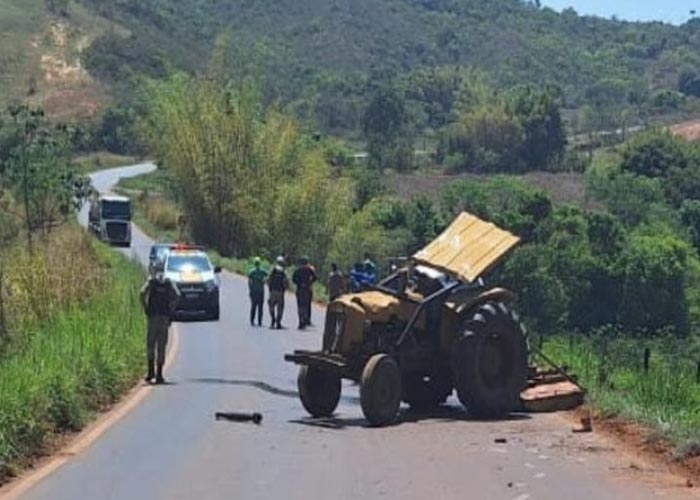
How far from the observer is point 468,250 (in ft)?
67.4

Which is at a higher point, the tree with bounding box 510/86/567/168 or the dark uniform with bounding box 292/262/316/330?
the tree with bounding box 510/86/567/168

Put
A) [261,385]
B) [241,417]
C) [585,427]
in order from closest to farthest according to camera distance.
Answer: [585,427] → [241,417] → [261,385]

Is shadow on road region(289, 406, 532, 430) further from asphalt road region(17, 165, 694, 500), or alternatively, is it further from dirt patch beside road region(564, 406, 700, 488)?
dirt patch beside road region(564, 406, 700, 488)

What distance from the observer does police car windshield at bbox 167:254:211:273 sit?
4091cm

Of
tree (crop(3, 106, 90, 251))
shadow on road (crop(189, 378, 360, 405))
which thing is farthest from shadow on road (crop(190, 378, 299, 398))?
tree (crop(3, 106, 90, 251))

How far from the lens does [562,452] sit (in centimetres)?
1623

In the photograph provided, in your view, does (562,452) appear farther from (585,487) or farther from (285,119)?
(285,119)

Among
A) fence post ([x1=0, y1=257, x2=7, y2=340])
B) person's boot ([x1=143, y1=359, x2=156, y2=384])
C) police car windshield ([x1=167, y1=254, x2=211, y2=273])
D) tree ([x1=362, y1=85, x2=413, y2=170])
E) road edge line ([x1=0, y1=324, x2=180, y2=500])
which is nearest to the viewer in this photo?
road edge line ([x1=0, y1=324, x2=180, y2=500])

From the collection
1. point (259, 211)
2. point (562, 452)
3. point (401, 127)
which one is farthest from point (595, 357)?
point (401, 127)

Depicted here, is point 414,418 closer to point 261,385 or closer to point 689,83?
point 261,385

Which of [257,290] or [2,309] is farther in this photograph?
[257,290]

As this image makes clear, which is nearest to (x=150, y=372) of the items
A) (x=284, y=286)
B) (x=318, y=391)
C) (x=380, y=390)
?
(x=318, y=391)

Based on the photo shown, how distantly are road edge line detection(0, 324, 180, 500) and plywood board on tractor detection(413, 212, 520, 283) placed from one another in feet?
15.1

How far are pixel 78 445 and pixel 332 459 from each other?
331cm
